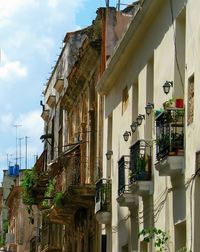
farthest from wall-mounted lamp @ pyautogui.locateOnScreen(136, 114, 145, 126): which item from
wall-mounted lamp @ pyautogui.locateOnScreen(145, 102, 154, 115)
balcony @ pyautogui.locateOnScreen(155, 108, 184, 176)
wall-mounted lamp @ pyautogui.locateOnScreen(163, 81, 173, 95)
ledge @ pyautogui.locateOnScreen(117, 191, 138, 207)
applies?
balcony @ pyautogui.locateOnScreen(155, 108, 184, 176)

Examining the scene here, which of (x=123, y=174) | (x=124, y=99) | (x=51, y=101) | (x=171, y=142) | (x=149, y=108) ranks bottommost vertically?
(x=123, y=174)

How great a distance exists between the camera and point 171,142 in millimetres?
18219

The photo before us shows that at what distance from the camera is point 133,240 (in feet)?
76.8

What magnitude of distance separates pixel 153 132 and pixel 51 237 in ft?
76.9

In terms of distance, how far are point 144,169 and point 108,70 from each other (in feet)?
20.0

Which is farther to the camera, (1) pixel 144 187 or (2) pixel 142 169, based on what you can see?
(2) pixel 142 169

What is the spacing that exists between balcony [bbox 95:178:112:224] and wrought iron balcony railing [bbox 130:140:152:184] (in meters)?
4.98

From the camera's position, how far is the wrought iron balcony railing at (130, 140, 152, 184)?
21.1m

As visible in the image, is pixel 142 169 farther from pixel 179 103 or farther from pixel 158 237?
pixel 179 103

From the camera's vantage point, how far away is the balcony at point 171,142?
18.0m

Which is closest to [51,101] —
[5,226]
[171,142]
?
[171,142]

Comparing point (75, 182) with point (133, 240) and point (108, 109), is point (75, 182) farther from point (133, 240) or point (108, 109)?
point (133, 240)

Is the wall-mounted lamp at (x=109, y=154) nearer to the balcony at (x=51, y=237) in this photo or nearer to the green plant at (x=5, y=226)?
the balcony at (x=51, y=237)

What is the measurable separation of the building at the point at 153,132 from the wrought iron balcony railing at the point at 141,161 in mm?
21
